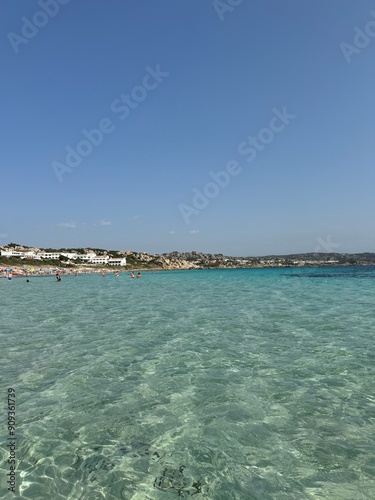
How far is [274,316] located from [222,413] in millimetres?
18318

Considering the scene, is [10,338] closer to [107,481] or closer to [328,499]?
[107,481]

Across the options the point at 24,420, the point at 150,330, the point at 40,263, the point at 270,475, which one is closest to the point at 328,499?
the point at 270,475

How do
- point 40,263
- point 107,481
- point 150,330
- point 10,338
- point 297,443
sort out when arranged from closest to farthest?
point 107,481 → point 297,443 → point 10,338 → point 150,330 → point 40,263

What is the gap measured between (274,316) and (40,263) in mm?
181068

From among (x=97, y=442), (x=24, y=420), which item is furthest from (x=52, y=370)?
(x=97, y=442)

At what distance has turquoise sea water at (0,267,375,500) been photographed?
6582 millimetres

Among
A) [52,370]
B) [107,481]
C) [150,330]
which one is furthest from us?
[150,330]

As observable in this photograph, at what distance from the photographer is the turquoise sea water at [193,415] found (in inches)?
259

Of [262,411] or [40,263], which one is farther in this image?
[40,263]

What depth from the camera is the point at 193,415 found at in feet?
31.4

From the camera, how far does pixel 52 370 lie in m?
13.7

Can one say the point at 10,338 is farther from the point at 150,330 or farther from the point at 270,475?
the point at 270,475

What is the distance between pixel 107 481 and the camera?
261 inches

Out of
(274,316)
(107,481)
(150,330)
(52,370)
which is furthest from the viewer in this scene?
(274,316)
